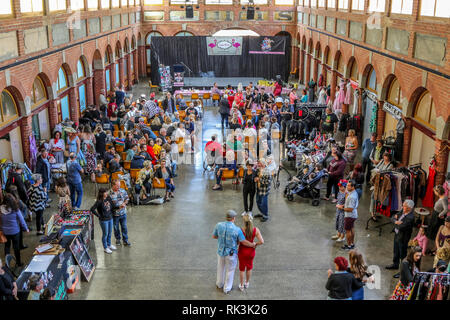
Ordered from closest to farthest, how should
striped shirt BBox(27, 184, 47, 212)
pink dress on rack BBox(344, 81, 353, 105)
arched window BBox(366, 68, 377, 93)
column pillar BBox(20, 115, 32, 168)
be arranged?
striped shirt BBox(27, 184, 47, 212)
column pillar BBox(20, 115, 32, 168)
arched window BBox(366, 68, 377, 93)
pink dress on rack BBox(344, 81, 353, 105)

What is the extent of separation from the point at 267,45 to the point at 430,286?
2540 cm

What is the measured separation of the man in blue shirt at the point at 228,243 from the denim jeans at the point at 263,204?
9.89 feet

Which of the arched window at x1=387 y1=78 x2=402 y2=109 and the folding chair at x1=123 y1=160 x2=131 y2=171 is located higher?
the arched window at x1=387 y1=78 x2=402 y2=109

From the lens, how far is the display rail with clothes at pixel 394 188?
35.6 feet

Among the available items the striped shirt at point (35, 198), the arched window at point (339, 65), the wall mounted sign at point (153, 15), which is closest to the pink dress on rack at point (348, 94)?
the arched window at point (339, 65)

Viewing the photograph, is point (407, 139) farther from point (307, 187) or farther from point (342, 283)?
point (342, 283)

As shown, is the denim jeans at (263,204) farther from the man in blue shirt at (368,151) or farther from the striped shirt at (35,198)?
the striped shirt at (35,198)

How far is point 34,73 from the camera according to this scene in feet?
44.5

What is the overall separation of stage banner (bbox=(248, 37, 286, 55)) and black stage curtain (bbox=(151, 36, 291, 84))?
63 millimetres

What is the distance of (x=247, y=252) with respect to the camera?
8094mm

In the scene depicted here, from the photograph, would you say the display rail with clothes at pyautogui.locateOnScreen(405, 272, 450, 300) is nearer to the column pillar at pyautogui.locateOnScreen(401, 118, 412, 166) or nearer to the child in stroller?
the child in stroller

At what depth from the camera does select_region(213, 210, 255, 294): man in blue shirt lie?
310 inches

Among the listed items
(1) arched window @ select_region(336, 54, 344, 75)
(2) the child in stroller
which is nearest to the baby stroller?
(2) the child in stroller

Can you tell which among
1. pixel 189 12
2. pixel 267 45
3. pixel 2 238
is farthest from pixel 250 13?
pixel 2 238
